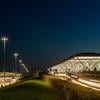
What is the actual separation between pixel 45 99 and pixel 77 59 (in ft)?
453

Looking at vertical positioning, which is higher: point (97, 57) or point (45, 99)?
point (97, 57)

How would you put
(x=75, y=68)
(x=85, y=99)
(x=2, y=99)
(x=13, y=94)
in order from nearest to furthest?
(x=85, y=99) → (x=2, y=99) → (x=13, y=94) → (x=75, y=68)

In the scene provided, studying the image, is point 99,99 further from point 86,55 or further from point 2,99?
point 86,55

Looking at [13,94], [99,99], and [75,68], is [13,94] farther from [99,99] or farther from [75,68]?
[75,68]

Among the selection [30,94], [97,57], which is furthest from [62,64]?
[30,94]

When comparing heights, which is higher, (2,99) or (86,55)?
(86,55)

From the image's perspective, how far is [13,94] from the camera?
103 ft

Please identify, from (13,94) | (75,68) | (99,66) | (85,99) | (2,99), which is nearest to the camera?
(85,99)

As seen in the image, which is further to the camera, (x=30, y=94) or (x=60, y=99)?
(x=30, y=94)

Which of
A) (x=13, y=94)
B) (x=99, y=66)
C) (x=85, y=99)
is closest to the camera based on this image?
(x=85, y=99)

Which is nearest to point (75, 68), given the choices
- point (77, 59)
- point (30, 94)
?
point (77, 59)

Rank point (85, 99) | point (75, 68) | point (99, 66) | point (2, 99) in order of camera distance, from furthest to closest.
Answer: point (75, 68) < point (99, 66) < point (2, 99) < point (85, 99)

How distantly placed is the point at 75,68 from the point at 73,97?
5788 inches

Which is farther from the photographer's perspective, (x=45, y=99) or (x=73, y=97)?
(x=45, y=99)
